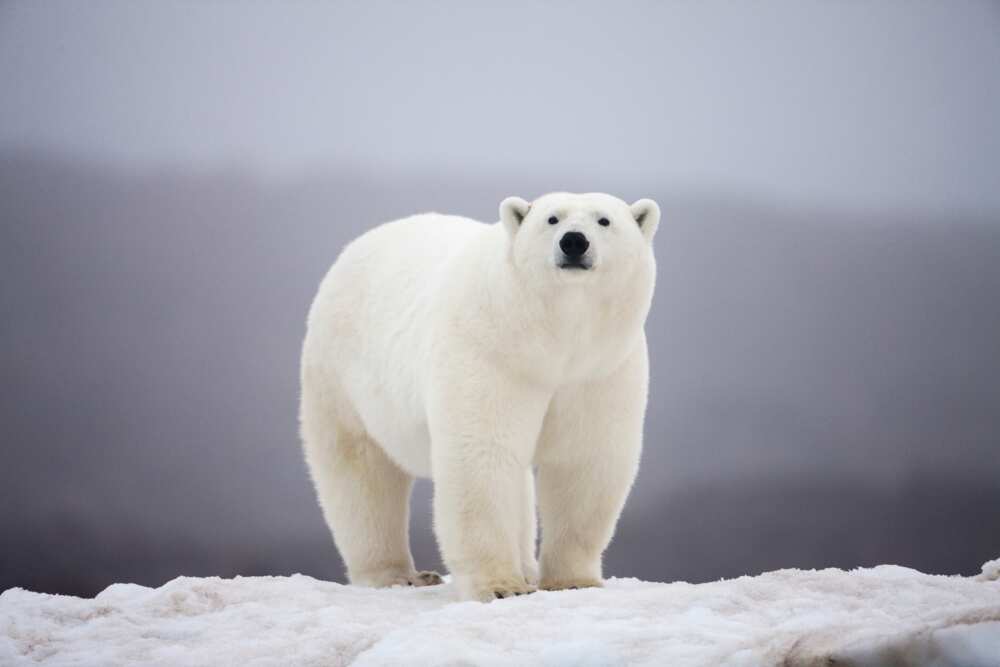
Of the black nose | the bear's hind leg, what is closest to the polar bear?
the black nose

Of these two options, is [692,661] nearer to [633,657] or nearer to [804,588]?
[633,657]

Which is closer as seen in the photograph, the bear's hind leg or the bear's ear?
the bear's ear

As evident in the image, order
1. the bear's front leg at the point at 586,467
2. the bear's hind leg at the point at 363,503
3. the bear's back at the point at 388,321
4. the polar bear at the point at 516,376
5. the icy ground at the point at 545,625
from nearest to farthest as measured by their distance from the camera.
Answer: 1. the icy ground at the point at 545,625
2. the polar bear at the point at 516,376
3. the bear's front leg at the point at 586,467
4. the bear's back at the point at 388,321
5. the bear's hind leg at the point at 363,503

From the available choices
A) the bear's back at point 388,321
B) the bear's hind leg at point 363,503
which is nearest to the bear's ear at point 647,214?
the bear's back at point 388,321

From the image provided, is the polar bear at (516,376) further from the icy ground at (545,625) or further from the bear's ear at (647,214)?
the icy ground at (545,625)

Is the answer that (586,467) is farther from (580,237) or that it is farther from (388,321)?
(388,321)

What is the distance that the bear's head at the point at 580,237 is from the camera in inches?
180

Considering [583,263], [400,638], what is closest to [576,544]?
[583,263]

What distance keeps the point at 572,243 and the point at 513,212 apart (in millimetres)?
428

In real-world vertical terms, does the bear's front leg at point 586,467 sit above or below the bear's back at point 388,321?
below

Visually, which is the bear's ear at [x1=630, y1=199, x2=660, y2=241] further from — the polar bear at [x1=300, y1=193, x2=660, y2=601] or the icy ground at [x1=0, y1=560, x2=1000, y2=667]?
the icy ground at [x1=0, y1=560, x2=1000, y2=667]

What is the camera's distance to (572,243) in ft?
14.9

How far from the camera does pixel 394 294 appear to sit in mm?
5812

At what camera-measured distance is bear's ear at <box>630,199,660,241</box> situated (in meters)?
4.93
